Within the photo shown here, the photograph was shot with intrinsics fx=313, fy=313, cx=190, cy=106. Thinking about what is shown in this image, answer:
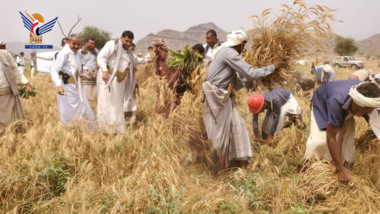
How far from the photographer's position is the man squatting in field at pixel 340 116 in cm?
233

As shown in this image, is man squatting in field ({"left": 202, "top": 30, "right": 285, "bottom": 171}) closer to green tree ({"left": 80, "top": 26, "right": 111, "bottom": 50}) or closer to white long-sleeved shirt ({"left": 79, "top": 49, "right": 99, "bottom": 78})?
white long-sleeved shirt ({"left": 79, "top": 49, "right": 99, "bottom": 78})

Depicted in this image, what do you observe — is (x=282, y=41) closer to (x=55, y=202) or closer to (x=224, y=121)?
(x=224, y=121)

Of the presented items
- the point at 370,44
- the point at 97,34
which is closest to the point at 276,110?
the point at 97,34

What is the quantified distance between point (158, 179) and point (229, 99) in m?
1.16

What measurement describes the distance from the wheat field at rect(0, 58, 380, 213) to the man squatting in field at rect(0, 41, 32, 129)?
79 cm

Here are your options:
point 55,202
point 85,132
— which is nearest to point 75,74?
point 85,132

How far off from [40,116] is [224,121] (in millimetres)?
4107

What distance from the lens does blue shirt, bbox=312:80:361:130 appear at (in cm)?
247

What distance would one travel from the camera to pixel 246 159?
338 cm

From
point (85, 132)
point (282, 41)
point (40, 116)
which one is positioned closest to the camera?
point (282, 41)

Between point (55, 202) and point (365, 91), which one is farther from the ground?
point (365, 91)

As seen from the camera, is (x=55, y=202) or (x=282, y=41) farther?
(x=282, y=41)

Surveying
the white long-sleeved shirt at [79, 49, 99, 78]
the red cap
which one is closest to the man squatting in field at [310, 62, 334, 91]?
the red cap

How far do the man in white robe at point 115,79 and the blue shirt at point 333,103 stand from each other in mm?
3172
